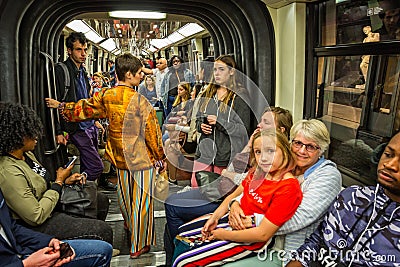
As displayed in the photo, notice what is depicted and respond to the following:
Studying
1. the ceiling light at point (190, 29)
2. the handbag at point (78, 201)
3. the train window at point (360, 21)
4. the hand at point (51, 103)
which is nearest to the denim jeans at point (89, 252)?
the handbag at point (78, 201)

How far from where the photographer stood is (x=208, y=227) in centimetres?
179

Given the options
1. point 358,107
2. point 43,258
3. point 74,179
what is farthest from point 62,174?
point 358,107

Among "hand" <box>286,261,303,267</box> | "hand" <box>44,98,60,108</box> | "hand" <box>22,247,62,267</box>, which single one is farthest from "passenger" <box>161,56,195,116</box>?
"hand" <box>286,261,303,267</box>

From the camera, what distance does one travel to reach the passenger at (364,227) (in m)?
1.24

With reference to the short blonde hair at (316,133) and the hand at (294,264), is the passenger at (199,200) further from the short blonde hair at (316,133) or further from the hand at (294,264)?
the hand at (294,264)

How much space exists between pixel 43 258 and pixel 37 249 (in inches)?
5.3

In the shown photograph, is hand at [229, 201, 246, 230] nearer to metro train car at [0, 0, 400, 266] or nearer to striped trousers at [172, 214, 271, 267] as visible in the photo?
striped trousers at [172, 214, 271, 267]

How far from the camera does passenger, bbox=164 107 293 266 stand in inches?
84.1

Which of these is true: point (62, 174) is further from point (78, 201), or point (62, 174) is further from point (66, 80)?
point (66, 80)

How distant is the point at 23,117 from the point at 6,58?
0.87m

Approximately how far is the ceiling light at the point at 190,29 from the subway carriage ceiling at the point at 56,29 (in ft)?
6.32

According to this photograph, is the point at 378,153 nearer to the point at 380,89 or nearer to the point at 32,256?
the point at 380,89

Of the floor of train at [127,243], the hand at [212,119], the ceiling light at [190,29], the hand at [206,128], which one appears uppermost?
the ceiling light at [190,29]

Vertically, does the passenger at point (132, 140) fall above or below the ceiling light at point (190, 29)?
below
